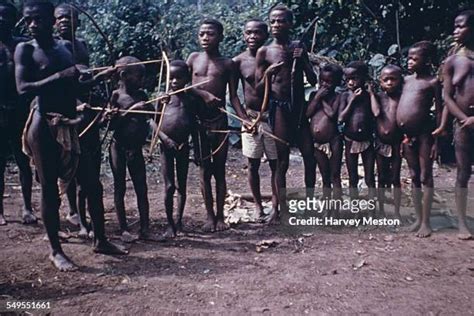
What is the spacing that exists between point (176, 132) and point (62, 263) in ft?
4.89

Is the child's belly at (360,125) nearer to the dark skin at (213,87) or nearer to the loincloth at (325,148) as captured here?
the loincloth at (325,148)

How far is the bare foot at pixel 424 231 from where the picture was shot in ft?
17.2

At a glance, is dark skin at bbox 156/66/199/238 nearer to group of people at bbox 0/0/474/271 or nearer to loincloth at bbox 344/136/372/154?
group of people at bbox 0/0/474/271

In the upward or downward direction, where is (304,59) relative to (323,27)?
downward

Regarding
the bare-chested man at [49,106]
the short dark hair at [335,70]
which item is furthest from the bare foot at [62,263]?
the short dark hair at [335,70]

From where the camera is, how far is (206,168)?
5461mm

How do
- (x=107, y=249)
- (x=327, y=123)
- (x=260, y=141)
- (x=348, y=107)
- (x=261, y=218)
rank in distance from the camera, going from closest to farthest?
(x=107, y=249)
(x=348, y=107)
(x=327, y=123)
(x=260, y=141)
(x=261, y=218)

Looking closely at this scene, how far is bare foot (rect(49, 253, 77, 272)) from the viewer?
4.38m

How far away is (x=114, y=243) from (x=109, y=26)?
21.7ft

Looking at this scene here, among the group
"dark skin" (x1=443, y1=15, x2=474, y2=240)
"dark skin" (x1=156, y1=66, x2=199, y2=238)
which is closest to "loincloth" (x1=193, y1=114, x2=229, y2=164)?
"dark skin" (x1=156, y1=66, x2=199, y2=238)

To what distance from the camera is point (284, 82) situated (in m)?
5.55

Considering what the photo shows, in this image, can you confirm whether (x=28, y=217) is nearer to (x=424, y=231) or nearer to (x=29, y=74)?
(x=29, y=74)

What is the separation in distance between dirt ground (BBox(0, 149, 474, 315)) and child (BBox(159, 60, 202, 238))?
20.2 inches

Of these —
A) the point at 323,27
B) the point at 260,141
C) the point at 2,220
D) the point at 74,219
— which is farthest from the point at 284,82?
the point at 323,27
